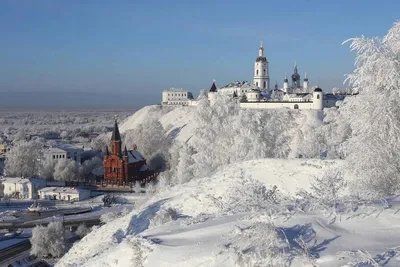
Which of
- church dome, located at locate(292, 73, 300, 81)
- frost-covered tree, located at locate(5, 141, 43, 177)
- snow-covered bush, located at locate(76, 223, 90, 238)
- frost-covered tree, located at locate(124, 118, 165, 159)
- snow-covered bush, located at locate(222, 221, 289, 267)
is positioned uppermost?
church dome, located at locate(292, 73, 300, 81)

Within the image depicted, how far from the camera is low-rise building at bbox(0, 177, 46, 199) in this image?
182 ft

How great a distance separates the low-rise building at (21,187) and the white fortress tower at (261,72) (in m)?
55.4

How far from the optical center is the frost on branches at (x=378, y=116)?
15.9 meters

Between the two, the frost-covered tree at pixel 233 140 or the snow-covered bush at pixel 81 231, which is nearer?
the snow-covered bush at pixel 81 231

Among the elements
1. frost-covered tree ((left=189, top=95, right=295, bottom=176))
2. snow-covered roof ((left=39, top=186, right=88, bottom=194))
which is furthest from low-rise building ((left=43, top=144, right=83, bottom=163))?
frost-covered tree ((left=189, top=95, right=295, bottom=176))

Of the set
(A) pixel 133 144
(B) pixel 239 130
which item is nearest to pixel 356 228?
(B) pixel 239 130

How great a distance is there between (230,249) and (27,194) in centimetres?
5106

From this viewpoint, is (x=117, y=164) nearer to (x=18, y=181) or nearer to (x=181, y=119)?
(x=18, y=181)

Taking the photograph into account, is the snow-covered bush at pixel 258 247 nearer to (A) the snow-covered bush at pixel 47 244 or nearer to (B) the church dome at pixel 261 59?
(A) the snow-covered bush at pixel 47 244

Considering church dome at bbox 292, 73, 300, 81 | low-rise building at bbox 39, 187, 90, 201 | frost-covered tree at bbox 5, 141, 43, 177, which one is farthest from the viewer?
church dome at bbox 292, 73, 300, 81

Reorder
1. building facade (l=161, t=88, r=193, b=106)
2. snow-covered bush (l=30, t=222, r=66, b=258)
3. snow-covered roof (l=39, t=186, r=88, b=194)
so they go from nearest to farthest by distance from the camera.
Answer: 1. snow-covered bush (l=30, t=222, r=66, b=258)
2. snow-covered roof (l=39, t=186, r=88, b=194)
3. building facade (l=161, t=88, r=193, b=106)

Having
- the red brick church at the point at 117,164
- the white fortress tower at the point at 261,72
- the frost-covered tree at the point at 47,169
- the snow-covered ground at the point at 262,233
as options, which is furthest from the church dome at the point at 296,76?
the snow-covered ground at the point at 262,233

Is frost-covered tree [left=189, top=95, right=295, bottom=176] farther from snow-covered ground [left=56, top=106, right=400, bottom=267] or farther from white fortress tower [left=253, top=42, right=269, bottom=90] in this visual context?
white fortress tower [left=253, top=42, right=269, bottom=90]

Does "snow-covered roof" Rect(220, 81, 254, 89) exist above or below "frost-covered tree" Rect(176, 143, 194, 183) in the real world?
above
